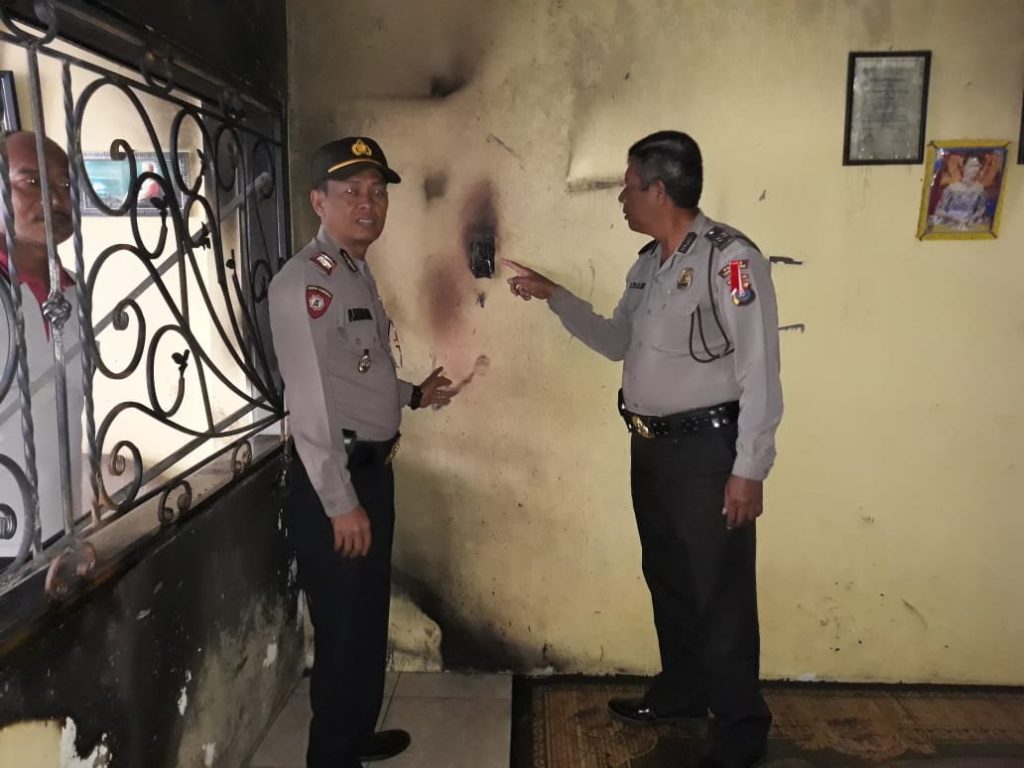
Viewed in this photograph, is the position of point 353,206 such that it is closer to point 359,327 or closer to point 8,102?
point 359,327

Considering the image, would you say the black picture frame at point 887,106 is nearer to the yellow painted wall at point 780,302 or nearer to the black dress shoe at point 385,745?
the yellow painted wall at point 780,302

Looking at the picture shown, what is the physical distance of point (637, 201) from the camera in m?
1.89

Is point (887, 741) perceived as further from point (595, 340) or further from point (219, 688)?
point (219, 688)

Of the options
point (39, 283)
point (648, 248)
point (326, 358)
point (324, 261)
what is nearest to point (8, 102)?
point (39, 283)

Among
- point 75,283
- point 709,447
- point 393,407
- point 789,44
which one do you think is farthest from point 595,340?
point 75,283

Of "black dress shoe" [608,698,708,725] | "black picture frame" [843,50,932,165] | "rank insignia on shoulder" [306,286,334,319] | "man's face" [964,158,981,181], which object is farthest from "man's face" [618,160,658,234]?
"black dress shoe" [608,698,708,725]

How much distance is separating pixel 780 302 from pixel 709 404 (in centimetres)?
60

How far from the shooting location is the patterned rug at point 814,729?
1.99m

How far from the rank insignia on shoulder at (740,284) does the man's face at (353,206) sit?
0.87m

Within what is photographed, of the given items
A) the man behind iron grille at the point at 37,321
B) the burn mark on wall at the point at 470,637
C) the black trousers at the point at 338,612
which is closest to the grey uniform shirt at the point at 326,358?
the black trousers at the point at 338,612

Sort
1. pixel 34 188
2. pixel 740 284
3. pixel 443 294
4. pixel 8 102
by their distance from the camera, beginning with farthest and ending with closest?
pixel 443 294 → pixel 740 284 → pixel 8 102 → pixel 34 188

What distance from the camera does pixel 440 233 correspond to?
2.24m

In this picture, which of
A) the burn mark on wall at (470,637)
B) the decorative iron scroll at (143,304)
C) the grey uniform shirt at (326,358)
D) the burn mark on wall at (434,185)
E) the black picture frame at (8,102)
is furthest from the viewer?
the burn mark on wall at (470,637)

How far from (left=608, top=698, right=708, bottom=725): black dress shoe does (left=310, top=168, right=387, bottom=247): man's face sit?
5.19 ft
